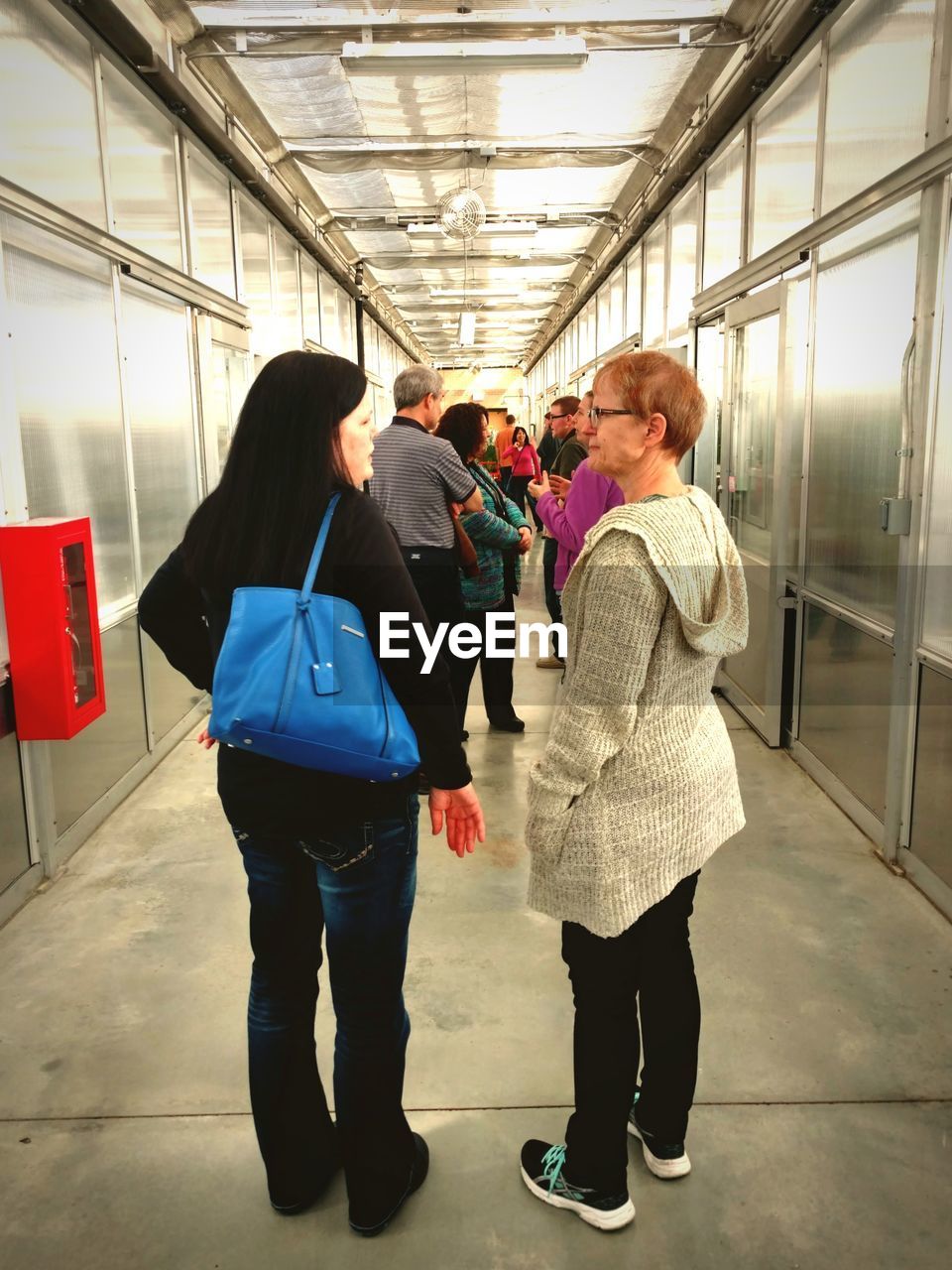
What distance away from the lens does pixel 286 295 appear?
8211mm

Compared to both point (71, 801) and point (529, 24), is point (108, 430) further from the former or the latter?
point (529, 24)

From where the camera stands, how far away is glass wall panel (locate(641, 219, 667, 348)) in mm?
7766

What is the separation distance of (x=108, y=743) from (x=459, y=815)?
108 inches

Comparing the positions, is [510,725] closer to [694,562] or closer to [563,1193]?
[563,1193]

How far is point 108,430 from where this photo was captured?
4199 millimetres

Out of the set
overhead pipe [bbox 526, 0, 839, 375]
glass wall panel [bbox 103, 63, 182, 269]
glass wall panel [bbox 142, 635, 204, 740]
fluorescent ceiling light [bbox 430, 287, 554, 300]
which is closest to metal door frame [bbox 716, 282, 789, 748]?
overhead pipe [bbox 526, 0, 839, 375]

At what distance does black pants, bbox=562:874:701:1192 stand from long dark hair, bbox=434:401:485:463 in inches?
114

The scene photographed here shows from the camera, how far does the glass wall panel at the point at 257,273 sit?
6.71m

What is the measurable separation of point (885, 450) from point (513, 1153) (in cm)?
269

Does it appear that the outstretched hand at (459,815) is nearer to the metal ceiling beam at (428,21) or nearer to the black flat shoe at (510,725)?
the black flat shoe at (510,725)

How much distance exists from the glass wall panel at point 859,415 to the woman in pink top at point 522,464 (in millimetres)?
5967

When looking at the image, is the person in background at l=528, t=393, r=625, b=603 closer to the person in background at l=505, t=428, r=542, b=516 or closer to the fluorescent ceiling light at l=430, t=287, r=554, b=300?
the person in background at l=505, t=428, r=542, b=516

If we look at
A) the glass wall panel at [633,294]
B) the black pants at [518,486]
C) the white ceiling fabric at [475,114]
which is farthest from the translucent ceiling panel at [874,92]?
the black pants at [518,486]

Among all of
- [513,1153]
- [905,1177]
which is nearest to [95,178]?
[513,1153]
